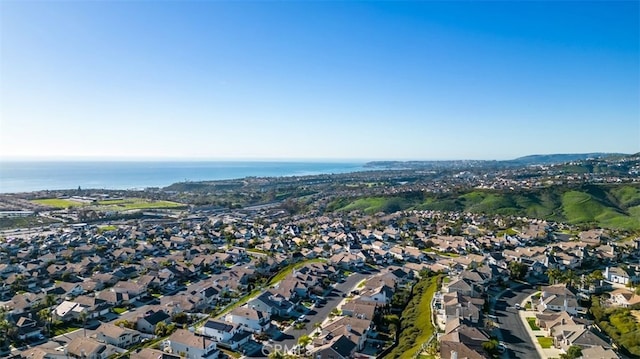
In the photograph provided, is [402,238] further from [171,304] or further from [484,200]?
[484,200]

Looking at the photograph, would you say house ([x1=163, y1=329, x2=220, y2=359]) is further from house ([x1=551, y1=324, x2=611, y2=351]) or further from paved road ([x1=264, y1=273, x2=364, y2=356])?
house ([x1=551, y1=324, x2=611, y2=351])

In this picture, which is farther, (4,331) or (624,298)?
(624,298)

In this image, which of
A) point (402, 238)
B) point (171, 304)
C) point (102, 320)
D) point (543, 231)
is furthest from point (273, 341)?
point (543, 231)

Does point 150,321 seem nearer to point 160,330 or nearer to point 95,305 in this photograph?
point 160,330

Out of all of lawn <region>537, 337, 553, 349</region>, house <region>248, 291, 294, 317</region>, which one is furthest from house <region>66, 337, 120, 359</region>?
lawn <region>537, 337, 553, 349</region>

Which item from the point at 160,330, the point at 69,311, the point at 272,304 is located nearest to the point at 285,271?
the point at 272,304

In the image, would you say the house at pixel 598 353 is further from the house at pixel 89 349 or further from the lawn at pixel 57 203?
the lawn at pixel 57 203
